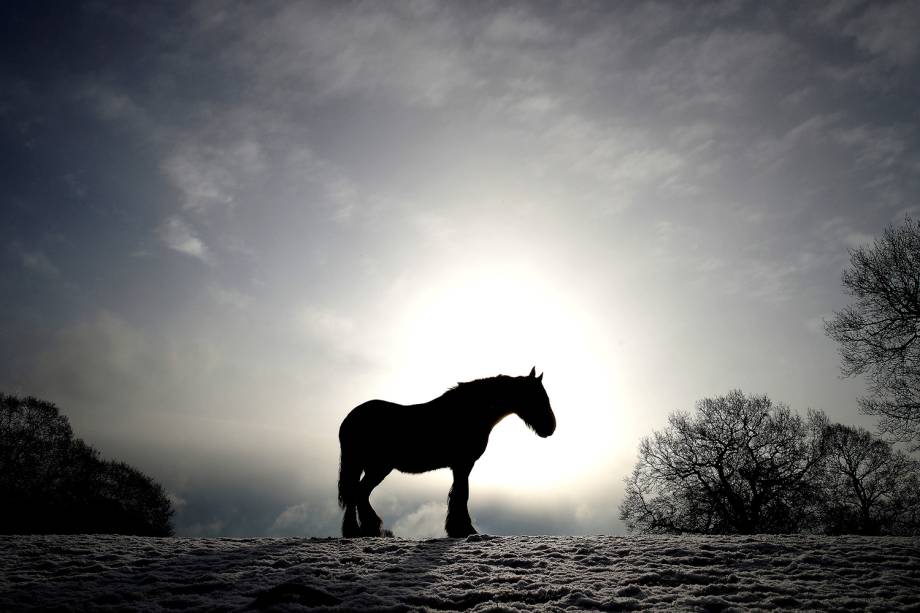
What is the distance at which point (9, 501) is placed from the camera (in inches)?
491

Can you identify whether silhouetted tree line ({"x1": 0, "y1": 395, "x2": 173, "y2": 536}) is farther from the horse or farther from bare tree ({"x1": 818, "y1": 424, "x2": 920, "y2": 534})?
bare tree ({"x1": 818, "y1": 424, "x2": 920, "y2": 534})

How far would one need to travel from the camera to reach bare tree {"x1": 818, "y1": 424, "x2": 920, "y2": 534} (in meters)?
25.0

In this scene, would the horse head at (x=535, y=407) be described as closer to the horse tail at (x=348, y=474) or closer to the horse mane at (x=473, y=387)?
the horse mane at (x=473, y=387)

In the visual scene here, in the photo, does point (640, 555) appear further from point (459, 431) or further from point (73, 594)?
point (73, 594)

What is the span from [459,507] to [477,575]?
4.02 meters

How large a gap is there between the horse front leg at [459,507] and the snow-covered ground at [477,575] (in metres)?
1.84

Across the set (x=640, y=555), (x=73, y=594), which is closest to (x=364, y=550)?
(x=73, y=594)

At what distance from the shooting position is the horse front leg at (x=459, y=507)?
8.63m

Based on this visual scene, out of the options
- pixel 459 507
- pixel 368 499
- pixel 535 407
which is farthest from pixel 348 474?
pixel 535 407

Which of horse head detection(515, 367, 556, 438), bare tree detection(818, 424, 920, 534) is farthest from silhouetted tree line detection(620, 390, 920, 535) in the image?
horse head detection(515, 367, 556, 438)

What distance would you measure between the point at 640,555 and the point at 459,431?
4.36 m

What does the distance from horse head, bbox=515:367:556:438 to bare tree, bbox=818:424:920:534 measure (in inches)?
993

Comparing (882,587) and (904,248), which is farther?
(904,248)

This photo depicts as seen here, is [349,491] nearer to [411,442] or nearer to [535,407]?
[411,442]
